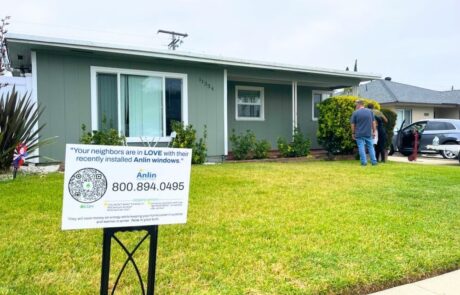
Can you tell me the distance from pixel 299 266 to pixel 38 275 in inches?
84.6

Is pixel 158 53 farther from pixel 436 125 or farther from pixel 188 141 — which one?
pixel 436 125

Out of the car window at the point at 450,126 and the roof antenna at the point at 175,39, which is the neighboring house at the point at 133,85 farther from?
the roof antenna at the point at 175,39

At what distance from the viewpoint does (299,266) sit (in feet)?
11.0

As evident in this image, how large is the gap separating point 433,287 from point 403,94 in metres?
24.6

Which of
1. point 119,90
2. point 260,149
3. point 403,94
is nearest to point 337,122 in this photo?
point 260,149

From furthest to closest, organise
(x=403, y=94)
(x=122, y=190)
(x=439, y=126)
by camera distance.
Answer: (x=403, y=94) < (x=439, y=126) < (x=122, y=190)

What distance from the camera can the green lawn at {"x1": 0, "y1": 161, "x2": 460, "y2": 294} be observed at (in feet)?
10.0

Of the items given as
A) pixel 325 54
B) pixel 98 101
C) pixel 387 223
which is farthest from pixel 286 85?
pixel 325 54

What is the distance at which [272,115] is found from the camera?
14.9m

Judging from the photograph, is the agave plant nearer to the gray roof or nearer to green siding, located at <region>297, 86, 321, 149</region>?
green siding, located at <region>297, 86, 321, 149</region>

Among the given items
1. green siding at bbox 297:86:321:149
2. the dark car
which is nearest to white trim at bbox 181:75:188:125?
green siding at bbox 297:86:321:149

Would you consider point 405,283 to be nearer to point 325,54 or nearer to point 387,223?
point 387,223

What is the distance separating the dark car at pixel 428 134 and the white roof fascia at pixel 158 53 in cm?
366

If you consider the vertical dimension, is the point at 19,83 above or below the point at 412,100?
below
